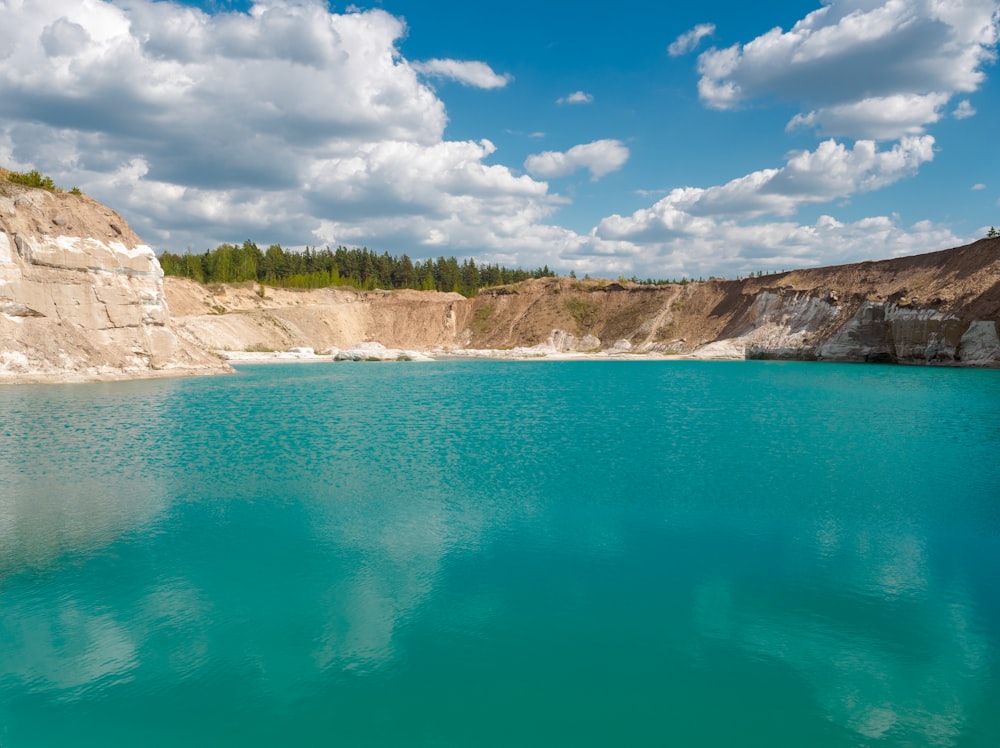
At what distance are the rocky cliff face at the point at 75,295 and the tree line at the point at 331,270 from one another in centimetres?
5793

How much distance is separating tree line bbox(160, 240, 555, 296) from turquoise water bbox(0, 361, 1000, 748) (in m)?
100

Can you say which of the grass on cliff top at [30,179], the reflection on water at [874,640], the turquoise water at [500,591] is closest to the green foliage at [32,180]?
the grass on cliff top at [30,179]

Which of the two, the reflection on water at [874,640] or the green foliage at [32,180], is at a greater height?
the green foliage at [32,180]

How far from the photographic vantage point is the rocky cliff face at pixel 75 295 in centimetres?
4538

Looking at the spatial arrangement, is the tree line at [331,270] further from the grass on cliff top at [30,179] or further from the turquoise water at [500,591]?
the turquoise water at [500,591]

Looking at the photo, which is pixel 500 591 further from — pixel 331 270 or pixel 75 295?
pixel 331 270

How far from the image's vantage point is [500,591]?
1166 cm

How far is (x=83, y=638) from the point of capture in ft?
32.9

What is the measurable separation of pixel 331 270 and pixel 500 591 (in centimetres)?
13295

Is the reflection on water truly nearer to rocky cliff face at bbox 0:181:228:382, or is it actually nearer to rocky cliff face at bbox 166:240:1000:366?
rocky cliff face at bbox 0:181:228:382

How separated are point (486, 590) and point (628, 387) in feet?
128

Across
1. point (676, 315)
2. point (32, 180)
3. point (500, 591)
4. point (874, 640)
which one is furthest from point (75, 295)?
point (676, 315)

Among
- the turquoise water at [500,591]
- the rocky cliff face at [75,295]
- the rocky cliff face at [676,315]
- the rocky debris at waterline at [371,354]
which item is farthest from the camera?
the rocky debris at waterline at [371,354]

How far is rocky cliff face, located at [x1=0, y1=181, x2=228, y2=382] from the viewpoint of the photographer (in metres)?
45.4
